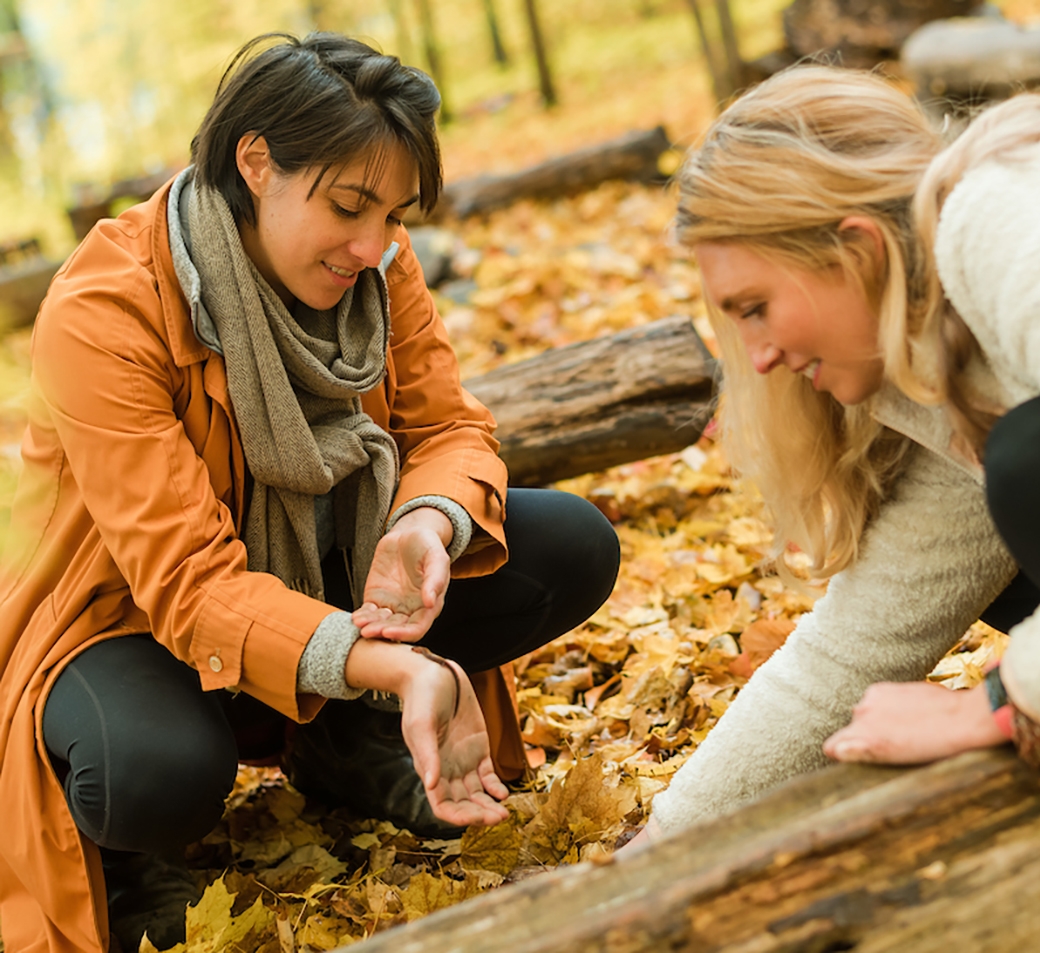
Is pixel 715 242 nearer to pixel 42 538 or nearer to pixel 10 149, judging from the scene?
pixel 42 538

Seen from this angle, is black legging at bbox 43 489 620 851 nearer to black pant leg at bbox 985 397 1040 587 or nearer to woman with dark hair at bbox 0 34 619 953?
woman with dark hair at bbox 0 34 619 953

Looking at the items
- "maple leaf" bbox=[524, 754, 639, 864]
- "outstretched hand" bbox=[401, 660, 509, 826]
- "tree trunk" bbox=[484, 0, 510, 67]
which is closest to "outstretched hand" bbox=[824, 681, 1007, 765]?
"outstretched hand" bbox=[401, 660, 509, 826]

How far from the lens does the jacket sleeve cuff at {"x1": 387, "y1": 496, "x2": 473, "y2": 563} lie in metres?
1.83

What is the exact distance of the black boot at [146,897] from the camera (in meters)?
1.77

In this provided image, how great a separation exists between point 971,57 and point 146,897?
6835 millimetres

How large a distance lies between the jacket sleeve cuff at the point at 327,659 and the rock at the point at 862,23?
24.9 feet

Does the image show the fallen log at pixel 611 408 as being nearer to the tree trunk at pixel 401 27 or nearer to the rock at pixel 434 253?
the rock at pixel 434 253

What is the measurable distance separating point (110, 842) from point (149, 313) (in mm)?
823

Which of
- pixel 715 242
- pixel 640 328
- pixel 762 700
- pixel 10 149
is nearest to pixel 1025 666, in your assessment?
pixel 762 700

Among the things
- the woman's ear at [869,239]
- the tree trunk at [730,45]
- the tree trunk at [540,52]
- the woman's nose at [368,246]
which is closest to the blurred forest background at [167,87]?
the tree trunk at [540,52]

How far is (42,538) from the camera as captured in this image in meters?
1.75

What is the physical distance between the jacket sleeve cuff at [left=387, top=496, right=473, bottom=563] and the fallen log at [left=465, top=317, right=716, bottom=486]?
2.94ft

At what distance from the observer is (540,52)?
13.3m

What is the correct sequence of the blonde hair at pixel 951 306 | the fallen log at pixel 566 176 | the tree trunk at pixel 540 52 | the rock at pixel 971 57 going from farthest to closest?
the tree trunk at pixel 540 52
the fallen log at pixel 566 176
the rock at pixel 971 57
the blonde hair at pixel 951 306
